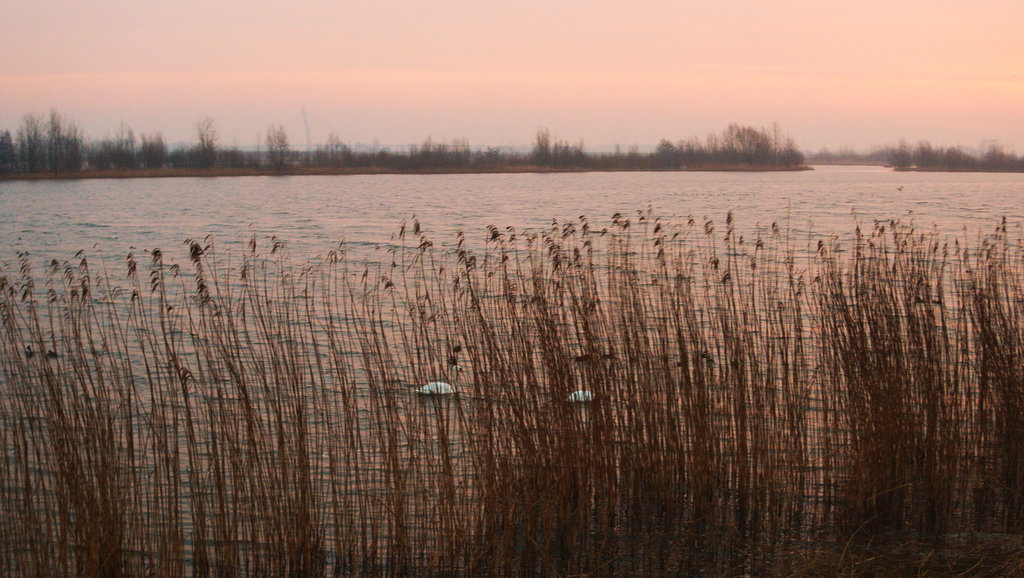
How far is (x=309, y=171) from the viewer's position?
85.1 metres

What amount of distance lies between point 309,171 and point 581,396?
83137 mm

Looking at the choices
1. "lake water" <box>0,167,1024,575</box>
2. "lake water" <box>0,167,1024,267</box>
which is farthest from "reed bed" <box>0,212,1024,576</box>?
"lake water" <box>0,167,1024,267</box>

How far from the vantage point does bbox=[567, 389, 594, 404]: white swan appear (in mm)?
5449

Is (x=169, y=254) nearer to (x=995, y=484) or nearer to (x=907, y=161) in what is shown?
(x=995, y=484)

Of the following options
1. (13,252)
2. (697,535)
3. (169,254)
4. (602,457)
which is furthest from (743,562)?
(13,252)

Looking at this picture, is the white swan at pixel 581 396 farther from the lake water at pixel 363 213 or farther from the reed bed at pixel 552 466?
the lake water at pixel 363 213

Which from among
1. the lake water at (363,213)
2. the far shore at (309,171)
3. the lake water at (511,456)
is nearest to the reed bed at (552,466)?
the lake water at (511,456)

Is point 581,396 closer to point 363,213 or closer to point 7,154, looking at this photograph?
point 363,213

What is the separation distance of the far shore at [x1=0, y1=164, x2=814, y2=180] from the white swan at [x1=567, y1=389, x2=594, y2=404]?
7856 cm

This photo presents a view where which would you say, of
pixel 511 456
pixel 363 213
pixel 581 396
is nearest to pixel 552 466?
pixel 511 456

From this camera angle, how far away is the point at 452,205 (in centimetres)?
3969

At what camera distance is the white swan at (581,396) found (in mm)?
5449

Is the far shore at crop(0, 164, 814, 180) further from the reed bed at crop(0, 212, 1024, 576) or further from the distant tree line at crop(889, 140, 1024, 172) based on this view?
the reed bed at crop(0, 212, 1024, 576)

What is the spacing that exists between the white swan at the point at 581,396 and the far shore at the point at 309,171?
258 feet
